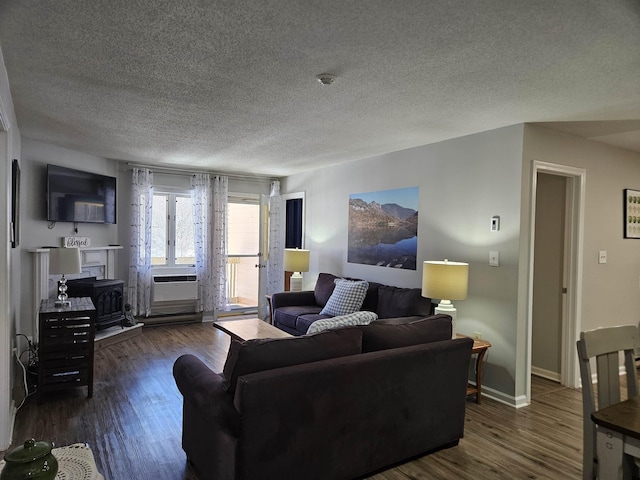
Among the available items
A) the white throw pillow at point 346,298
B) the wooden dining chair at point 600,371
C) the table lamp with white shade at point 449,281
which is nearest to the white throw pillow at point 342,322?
A: the table lamp with white shade at point 449,281

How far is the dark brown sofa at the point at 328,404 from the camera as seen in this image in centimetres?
192

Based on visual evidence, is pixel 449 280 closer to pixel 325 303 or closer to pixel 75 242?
pixel 325 303

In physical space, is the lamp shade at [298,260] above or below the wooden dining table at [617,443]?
above

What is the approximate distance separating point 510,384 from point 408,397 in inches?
59.0

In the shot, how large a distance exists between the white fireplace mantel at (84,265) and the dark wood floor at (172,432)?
1.19 metres

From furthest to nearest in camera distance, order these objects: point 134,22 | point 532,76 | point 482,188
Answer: point 482,188 < point 532,76 < point 134,22

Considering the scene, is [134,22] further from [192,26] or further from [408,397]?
[408,397]

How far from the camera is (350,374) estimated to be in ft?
7.15

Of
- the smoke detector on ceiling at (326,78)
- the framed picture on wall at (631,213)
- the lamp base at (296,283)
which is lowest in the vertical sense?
the lamp base at (296,283)

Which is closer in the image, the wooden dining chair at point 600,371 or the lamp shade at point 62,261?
the wooden dining chair at point 600,371

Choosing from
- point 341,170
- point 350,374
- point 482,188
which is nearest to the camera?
point 350,374

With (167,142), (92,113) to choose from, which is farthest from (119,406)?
(167,142)

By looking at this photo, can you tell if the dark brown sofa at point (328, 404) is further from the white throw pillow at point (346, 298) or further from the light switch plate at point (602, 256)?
the light switch plate at point (602, 256)

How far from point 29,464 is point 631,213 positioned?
5.22m
